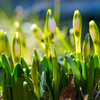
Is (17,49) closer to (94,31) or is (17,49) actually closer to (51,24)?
(51,24)

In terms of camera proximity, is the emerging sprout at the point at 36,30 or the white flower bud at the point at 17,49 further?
the emerging sprout at the point at 36,30

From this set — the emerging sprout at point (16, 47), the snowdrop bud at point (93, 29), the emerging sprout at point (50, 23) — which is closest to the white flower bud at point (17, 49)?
the emerging sprout at point (16, 47)

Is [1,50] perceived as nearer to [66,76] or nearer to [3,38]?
[3,38]

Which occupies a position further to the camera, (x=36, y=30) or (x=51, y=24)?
(x=36, y=30)

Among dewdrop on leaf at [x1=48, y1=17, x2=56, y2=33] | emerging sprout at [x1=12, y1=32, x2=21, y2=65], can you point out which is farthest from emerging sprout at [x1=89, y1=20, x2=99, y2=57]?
emerging sprout at [x1=12, y1=32, x2=21, y2=65]

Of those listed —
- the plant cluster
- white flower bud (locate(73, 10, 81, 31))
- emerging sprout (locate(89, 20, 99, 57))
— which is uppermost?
white flower bud (locate(73, 10, 81, 31))

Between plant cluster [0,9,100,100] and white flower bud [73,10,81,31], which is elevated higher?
white flower bud [73,10,81,31]

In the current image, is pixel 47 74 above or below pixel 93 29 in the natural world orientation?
below

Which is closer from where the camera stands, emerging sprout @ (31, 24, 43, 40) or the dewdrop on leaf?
the dewdrop on leaf

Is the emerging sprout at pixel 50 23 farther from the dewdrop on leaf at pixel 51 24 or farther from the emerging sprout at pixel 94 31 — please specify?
the emerging sprout at pixel 94 31

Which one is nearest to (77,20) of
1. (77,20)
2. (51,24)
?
(77,20)

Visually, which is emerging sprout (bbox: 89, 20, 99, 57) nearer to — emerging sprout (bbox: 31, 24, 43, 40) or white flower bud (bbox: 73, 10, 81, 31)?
white flower bud (bbox: 73, 10, 81, 31)
